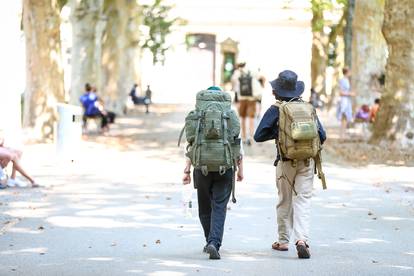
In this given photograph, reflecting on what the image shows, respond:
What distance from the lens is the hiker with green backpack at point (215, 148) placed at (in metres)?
9.44

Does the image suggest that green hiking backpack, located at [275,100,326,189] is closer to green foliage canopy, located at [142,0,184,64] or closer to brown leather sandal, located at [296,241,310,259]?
brown leather sandal, located at [296,241,310,259]

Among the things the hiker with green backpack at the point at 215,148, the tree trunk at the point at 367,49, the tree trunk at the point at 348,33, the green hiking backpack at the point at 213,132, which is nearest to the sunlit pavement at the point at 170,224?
the hiker with green backpack at the point at 215,148

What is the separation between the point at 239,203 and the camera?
14227 mm

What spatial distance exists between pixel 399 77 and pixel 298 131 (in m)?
13.6

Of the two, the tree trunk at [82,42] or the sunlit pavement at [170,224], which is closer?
the sunlit pavement at [170,224]

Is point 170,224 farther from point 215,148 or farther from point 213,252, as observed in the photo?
point 215,148

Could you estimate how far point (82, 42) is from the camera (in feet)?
102

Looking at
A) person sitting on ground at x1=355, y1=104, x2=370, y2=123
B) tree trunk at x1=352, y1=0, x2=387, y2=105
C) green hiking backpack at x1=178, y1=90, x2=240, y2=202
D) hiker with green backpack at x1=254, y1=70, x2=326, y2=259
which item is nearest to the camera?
green hiking backpack at x1=178, y1=90, x2=240, y2=202

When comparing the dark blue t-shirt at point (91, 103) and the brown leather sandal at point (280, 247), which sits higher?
the brown leather sandal at point (280, 247)

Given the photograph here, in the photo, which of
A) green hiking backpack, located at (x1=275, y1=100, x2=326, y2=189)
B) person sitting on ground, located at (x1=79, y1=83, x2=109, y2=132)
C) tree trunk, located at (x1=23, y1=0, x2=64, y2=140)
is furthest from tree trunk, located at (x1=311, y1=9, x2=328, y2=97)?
green hiking backpack, located at (x1=275, y1=100, x2=326, y2=189)

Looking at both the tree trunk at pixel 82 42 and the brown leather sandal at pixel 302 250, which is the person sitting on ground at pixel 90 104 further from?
the brown leather sandal at pixel 302 250

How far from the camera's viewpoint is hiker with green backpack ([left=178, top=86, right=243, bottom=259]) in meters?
9.44

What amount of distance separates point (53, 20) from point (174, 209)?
476 inches

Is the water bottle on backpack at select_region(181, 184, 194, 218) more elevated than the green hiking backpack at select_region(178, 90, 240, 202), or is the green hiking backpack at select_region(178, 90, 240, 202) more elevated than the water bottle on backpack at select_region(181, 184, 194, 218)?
the green hiking backpack at select_region(178, 90, 240, 202)
